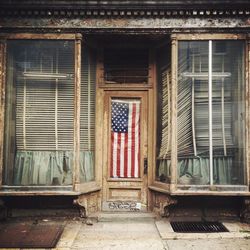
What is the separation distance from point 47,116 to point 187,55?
3359mm

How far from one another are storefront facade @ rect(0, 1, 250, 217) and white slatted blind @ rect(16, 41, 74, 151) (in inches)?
0.9

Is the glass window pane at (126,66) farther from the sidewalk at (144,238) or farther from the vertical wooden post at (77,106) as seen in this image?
the sidewalk at (144,238)

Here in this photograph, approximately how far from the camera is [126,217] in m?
7.41

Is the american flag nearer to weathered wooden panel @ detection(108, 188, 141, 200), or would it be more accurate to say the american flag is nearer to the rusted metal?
weathered wooden panel @ detection(108, 188, 141, 200)

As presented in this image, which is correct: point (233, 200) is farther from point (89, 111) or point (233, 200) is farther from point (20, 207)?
point (20, 207)

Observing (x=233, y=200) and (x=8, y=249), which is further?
(x=233, y=200)

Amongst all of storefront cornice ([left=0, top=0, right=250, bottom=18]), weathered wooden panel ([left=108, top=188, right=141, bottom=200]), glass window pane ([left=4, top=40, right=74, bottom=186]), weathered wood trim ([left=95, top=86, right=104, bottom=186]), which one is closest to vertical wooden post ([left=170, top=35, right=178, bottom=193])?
storefront cornice ([left=0, top=0, right=250, bottom=18])

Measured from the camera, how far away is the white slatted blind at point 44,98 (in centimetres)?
739

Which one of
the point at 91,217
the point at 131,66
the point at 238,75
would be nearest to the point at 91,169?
the point at 91,217

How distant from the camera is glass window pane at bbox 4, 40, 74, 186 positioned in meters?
7.35

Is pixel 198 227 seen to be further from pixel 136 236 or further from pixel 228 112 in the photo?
pixel 228 112

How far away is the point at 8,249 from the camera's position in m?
5.70

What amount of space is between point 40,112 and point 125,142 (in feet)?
6.94

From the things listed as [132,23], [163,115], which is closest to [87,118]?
[163,115]
